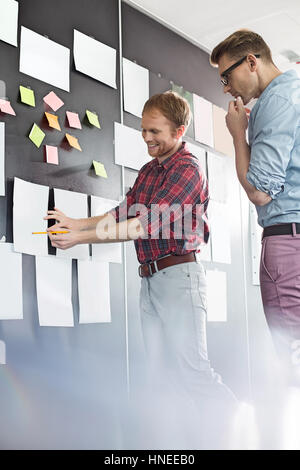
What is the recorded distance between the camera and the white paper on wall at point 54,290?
6.32 feet

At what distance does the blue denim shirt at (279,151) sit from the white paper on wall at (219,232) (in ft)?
4.93

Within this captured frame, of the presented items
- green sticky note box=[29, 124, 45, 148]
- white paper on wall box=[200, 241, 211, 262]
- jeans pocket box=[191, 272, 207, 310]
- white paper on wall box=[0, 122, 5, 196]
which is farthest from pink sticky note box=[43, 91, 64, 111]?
white paper on wall box=[200, 241, 211, 262]

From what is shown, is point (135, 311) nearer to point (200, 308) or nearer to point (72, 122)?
point (200, 308)

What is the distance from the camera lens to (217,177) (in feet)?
9.96

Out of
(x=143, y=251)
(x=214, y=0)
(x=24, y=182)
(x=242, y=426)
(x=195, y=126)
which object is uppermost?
(x=214, y=0)

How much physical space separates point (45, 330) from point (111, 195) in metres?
0.63

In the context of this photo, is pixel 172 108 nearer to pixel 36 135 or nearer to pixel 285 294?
pixel 36 135

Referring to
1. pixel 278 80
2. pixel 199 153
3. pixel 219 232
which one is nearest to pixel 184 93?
pixel 199 153

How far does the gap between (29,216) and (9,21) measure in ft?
2.16

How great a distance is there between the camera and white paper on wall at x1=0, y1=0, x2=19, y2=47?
74.9 inches

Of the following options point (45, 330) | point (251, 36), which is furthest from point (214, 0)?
point (45, 330)

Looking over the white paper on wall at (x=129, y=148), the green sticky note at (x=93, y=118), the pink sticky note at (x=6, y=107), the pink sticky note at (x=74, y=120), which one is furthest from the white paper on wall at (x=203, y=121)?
the pink sticky note at (x=6, y=107)

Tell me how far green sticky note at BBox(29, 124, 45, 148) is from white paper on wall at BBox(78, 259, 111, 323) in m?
0.45

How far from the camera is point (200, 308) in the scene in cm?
175
